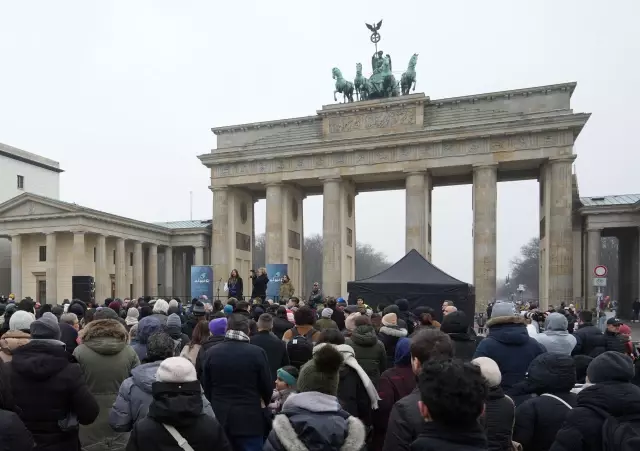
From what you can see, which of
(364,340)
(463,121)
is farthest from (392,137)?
Answer: (364,340)

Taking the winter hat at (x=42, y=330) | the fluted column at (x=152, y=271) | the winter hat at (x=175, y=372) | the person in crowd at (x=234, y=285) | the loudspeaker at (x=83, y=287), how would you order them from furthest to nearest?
the fluted column at (x=152, y=271), the loudspeaker at (x=83, y=287), the person in crowd at (x=234, y=285), the winter hat at (x=42, y=330), the winter hat at (x=175, y=372)

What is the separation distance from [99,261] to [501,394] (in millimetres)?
44787

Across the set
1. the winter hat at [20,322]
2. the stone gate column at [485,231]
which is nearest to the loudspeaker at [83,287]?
the winter hat at [20,322]

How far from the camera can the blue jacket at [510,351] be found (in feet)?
18.3

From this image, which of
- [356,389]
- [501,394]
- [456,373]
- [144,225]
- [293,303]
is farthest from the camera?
[144,225]

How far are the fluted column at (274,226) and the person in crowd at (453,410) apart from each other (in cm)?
3928

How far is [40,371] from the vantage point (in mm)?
4082

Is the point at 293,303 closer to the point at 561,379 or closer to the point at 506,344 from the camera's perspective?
the point at 506,344

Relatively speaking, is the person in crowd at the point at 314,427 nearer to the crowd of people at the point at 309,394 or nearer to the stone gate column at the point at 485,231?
the crowd of people at the point at 309,394

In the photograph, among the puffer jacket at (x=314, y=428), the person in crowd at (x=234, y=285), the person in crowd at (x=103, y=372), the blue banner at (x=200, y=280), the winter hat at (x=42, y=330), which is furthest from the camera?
the blue banner at (x=200, y=280)

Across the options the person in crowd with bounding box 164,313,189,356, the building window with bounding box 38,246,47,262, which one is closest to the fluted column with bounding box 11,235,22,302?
the building window with bounding box 38,246,47,262

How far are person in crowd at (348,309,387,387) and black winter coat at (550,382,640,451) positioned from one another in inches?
112

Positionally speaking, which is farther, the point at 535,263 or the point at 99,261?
the point at 535,263

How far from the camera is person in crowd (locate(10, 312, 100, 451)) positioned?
4.12 metres
